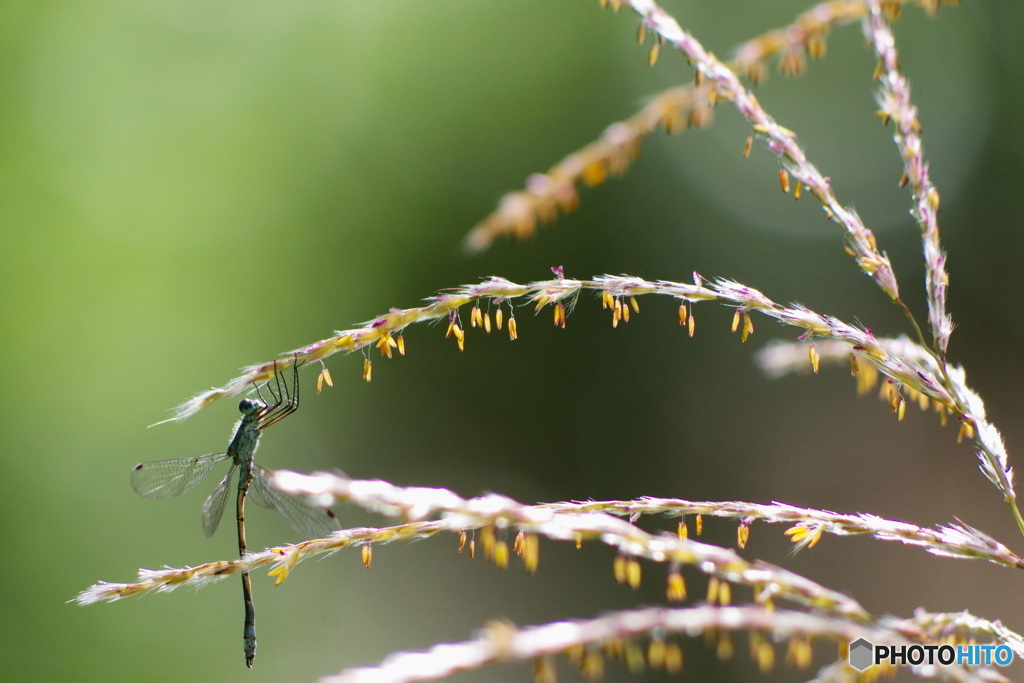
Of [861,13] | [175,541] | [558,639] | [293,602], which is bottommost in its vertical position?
[293,602]

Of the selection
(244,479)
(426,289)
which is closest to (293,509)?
(244,479)

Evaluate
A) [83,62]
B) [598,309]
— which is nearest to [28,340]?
[83,62]

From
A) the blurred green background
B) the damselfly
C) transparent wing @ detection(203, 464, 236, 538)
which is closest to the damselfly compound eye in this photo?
the damselfly

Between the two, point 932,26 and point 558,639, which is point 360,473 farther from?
point 558,639

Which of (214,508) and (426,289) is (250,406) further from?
(426,289)

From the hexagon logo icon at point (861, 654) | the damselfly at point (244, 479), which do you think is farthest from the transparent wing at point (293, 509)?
the hexagon logo icon at point (861, 654)

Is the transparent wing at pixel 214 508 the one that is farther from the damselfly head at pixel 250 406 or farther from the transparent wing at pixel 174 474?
the damselfly head at pixel 250 406

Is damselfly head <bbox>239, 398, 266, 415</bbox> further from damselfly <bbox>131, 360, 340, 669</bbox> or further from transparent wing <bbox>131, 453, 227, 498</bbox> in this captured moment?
transparent wing <bbox>131, 453, 227, 498</bbox>
